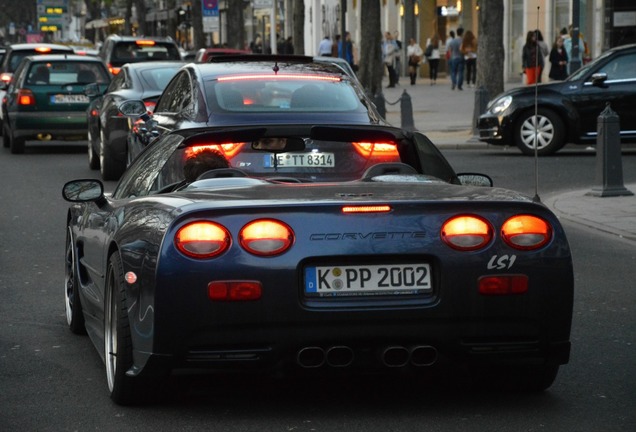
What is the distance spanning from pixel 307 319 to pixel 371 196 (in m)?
0.59

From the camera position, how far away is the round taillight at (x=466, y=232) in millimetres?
5848

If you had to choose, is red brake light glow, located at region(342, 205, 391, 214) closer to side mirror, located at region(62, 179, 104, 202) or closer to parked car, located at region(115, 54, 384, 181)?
side mirror, located at region(62, 179, 104, 202)

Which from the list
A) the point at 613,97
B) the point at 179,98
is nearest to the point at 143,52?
the point at 613,97

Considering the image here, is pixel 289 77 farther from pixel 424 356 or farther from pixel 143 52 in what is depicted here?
pixel 143 52

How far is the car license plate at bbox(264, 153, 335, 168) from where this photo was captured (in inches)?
283

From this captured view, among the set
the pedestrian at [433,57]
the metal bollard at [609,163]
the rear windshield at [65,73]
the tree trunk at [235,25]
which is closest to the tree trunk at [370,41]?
the rear windshield at [65,73]

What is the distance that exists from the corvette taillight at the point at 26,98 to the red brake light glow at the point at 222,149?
1766 cm

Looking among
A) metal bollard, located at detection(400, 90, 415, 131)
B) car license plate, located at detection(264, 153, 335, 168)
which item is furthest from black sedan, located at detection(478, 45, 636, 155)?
car license plate, located at detection(264, 153, 335, 168)

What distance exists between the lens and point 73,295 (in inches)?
313

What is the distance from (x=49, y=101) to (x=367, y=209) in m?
19.2

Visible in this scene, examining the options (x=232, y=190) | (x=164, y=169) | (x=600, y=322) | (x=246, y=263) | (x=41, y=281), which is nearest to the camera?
(x=246, y=263)

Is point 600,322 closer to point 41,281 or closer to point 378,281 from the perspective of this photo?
point 378,281

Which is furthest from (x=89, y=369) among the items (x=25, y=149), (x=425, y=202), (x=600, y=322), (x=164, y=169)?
(x=25, y=149)

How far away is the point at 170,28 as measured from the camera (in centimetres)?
8388
